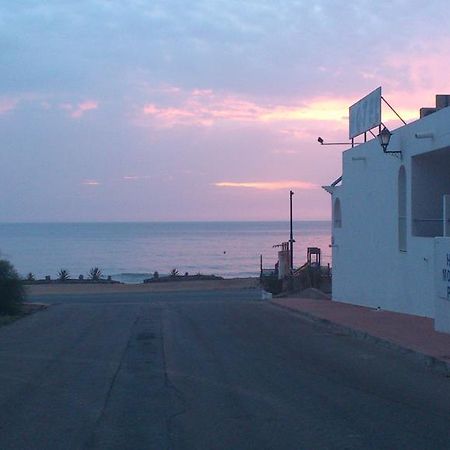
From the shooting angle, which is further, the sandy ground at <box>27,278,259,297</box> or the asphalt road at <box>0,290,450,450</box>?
the sandy ground at <box>27,278,259,297</box>

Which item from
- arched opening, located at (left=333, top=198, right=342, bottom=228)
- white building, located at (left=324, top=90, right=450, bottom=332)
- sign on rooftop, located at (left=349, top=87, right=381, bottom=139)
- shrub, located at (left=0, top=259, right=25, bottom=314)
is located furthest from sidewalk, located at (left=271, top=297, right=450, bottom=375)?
shrub, located at (left=0, top=259, right=25, bottom=314)

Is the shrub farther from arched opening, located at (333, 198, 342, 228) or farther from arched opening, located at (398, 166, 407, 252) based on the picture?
arched opening, located at (398, 166, 407, 252)

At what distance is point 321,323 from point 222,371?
439 inches

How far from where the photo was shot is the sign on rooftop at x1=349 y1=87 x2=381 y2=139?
31141 mm

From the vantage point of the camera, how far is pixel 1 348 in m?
20.9

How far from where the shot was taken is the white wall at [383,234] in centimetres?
2683

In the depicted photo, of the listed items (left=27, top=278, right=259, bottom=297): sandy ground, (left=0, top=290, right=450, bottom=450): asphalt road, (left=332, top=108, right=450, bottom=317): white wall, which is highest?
(left=332, top=108, right=450, bottom=317): white wall

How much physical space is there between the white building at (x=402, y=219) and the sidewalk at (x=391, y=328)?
69cm

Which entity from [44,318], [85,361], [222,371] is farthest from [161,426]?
[44,318]

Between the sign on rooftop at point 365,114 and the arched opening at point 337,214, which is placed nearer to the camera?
the sign on rooftop at point 365,114

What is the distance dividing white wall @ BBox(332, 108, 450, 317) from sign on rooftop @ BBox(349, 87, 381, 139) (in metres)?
0.66

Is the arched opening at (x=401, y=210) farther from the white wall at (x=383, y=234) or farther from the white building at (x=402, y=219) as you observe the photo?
the white wall at (x=383, y=234)

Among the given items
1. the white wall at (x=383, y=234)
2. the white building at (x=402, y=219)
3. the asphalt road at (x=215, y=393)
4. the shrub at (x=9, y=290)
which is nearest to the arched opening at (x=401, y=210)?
the white building at (x=402, y=219)

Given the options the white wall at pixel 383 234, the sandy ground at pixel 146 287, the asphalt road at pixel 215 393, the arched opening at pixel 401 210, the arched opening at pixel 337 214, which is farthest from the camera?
the sandy ground at pixel 146 287
